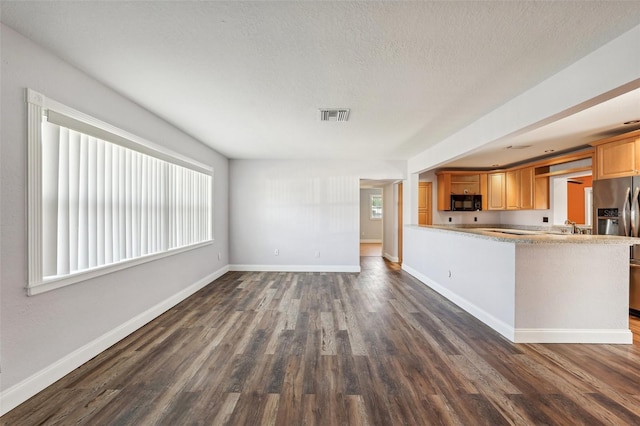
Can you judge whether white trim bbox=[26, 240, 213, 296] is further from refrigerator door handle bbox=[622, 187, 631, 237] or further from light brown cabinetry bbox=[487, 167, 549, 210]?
light brown cabinetry bbox=[487, 167, 549, 210]

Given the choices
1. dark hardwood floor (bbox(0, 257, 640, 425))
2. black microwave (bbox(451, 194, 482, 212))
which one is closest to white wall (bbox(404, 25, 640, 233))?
dark hardwood floor (bbox(0, 257, 640, 425))

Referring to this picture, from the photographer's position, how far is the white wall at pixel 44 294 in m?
1.72

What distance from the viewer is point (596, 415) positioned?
66.0 inches

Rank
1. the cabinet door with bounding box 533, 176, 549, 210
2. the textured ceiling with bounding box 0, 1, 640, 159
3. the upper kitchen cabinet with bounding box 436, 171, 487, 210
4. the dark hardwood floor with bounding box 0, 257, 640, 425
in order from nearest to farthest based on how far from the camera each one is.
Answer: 1. the textured ceiling with bounding box 0, 1, 640, 159
2. the dark hardwood floor with bounding box 0, 257, 640, 425
3. the cabinet door with bounding box 533, 176, 549, 210
4. the upper kitchen cabinet with bounding box 436, 171, 487, 210

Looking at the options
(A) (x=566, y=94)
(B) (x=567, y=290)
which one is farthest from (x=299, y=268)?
(A) (x=566, y=94)

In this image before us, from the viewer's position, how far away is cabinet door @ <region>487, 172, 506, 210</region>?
248 inches

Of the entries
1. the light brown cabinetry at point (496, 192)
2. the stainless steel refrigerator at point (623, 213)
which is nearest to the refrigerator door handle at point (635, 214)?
the stainless steel refrigerator at point (623, 213)

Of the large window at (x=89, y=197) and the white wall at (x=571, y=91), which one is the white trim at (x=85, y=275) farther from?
the white wall at (x=571, y=91)

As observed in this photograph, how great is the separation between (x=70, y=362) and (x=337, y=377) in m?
2.13

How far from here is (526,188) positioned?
5.76 m

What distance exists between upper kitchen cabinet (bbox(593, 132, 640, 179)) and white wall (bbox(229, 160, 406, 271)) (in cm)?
370

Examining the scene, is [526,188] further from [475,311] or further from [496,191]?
[475,311]

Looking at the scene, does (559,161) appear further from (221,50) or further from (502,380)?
(221,50)

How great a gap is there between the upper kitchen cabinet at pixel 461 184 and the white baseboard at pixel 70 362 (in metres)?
6.10
